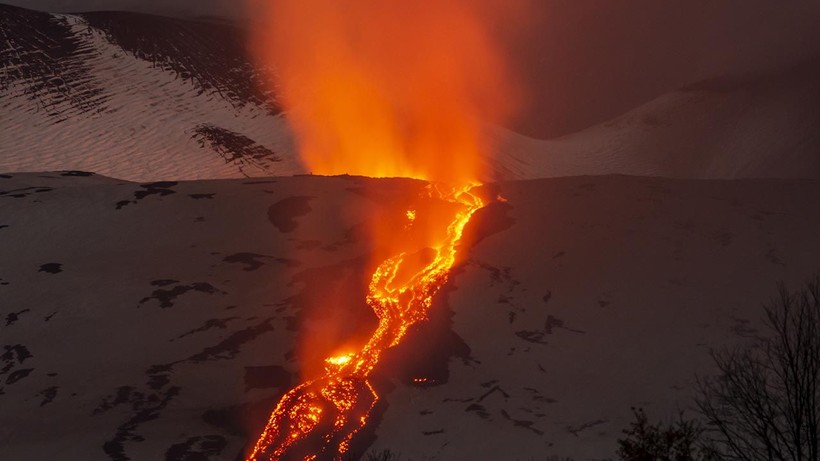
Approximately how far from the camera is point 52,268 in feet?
102

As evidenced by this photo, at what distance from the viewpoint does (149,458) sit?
21016mm

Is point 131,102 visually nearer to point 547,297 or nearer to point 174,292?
point 174,292

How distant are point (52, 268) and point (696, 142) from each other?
68.5 m

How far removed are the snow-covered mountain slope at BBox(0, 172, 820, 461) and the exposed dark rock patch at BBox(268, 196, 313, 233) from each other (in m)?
0.11

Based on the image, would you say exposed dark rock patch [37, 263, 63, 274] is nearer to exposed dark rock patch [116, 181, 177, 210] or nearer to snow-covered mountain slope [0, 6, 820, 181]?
exposed dark rock patch [116, 181, 177, 210]

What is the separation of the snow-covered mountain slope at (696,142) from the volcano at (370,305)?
2984cm

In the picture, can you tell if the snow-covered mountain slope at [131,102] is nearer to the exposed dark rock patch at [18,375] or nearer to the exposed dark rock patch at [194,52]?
the exposed dark rock patch at [194,52]

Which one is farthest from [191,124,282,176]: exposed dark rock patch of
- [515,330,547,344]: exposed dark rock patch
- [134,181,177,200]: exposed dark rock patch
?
[515,330,547,344]: exposed dark rock patch

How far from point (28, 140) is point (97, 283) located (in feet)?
104

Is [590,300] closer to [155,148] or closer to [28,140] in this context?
[155,148]

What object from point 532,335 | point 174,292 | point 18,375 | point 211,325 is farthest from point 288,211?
point 18,375

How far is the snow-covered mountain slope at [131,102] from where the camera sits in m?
56.7

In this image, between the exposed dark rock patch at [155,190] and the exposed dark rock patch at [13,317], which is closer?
the exposed dark rock patch at [13,317]

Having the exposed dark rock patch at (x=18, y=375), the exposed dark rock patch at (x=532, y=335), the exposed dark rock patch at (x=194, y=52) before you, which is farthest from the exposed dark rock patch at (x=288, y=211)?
the exposed dark rock patch at (x=194, y=52)
